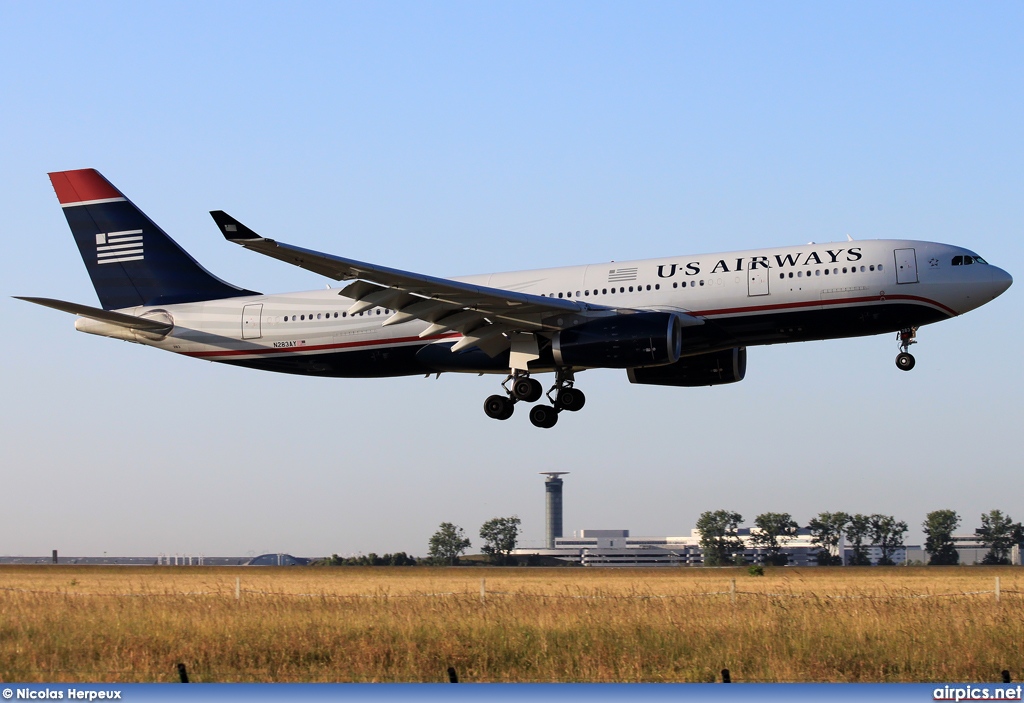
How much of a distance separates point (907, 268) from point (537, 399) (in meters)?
11.4

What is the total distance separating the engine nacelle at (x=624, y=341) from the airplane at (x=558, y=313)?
0.04m

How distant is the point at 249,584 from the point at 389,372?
35.8 feet

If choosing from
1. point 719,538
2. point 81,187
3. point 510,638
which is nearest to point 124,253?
point 81,187

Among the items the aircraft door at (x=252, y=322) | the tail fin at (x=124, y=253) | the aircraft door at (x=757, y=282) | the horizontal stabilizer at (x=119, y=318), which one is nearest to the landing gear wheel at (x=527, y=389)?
the aircraft door at (x=757, y=282)

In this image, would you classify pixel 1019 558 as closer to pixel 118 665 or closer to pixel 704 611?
pixel 704 611

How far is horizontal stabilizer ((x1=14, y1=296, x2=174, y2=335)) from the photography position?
37750 mm

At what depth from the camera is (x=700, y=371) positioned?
3809cm

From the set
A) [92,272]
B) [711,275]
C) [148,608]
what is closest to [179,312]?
[92,272]

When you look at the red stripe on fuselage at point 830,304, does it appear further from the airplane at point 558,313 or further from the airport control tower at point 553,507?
the airport control tower at point 553,507

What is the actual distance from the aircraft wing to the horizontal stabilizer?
867cm

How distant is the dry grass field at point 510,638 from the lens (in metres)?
18.8

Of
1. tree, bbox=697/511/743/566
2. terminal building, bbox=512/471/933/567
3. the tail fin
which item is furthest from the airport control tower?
the tail fin

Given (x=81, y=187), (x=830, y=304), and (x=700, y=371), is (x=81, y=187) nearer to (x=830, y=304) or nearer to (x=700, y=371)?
(x=700, y=371)

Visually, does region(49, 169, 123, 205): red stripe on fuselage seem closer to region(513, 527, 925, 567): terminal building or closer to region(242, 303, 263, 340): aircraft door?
region(242, 303, 263, 340): aircraft door
